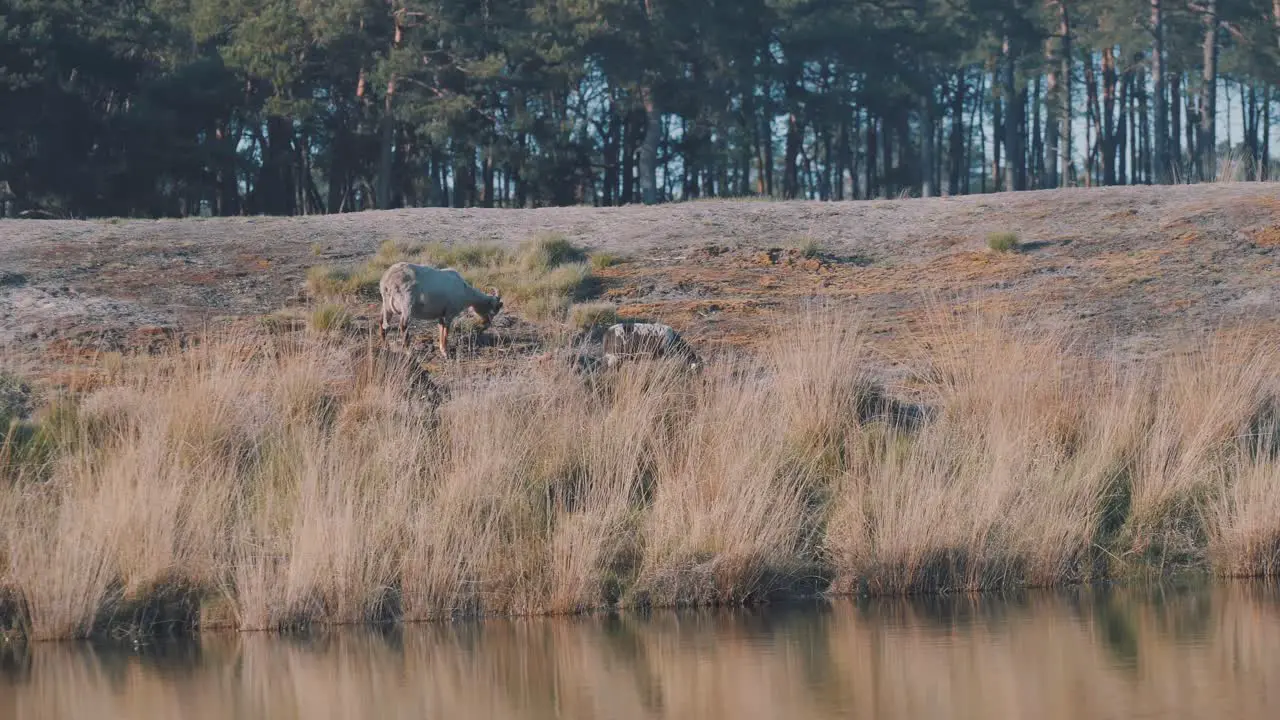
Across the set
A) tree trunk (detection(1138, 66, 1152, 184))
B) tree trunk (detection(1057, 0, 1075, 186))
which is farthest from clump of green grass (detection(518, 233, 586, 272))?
tree trunk (detection(1138, 66, 1152, 184))

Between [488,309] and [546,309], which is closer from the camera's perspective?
[488,309]

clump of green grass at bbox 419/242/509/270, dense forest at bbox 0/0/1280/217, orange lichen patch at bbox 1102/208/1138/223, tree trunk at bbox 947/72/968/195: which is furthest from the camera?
tree trunk at bbox 947/72/968/195

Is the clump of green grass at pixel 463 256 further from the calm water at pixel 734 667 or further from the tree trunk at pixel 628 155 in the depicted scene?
the tree trunk at pixel 628 155

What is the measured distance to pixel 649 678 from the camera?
291 inches

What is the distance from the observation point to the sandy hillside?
16.1 meters

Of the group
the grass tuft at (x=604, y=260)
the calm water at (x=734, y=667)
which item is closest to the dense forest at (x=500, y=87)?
the grass tuft at (x=604, y=260)

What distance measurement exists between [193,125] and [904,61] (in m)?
23.2

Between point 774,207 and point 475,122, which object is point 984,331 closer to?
point 774,207

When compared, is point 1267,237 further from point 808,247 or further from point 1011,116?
point 1011,116

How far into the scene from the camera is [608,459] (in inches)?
395

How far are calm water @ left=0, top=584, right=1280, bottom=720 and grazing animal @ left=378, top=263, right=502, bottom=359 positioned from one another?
6.21m

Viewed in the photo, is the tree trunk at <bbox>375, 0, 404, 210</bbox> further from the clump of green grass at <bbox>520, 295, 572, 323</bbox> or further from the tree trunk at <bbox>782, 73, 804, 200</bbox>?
the clump of green grass at <bbox>520, 295, 572, 323</bbox>

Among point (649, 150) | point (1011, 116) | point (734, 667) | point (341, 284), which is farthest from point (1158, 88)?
point (734, 667)

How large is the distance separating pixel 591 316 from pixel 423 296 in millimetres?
2272
